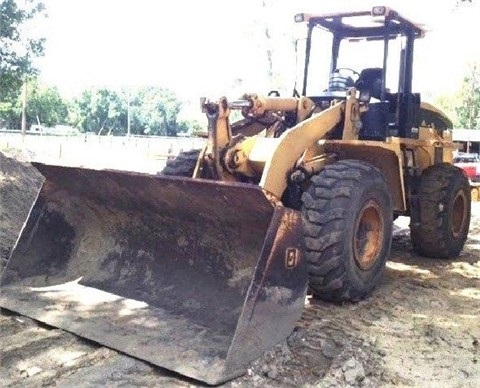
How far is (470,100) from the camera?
40500 millimetres

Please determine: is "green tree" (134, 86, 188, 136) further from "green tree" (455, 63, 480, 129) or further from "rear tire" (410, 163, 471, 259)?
"rear tire" (410, 163, 471, 259)

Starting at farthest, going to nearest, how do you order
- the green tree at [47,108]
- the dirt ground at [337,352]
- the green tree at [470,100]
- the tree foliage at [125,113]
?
the tree foliage at [125,113], the green tree at [47,108], the green tree at [470,100], the dirt ground at [337,352]

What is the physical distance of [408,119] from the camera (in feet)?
19.3

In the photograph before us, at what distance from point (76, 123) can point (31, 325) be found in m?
65.0

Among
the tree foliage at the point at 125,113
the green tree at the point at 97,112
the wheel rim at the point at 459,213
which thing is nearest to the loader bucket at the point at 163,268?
the wheel rim at the point at 459,213

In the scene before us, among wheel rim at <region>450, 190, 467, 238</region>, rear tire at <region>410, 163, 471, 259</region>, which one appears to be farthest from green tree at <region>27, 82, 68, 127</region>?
rear tire at <region>410, 163, 471, 259</region>

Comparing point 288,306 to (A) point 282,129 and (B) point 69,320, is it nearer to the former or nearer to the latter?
(B) point 69,320

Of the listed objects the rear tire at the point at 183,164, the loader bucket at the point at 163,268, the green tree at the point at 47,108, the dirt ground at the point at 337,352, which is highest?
the green tree at the point at 47,108

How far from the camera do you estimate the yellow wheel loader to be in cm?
344

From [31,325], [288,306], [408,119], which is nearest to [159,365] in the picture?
[288,306]

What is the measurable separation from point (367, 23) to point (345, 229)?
2947mm

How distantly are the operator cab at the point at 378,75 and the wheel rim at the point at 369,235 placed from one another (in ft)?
3.88

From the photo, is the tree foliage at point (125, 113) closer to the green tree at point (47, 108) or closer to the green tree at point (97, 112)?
the green tree at point (97, 112)

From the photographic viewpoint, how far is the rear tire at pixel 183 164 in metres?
5.28
